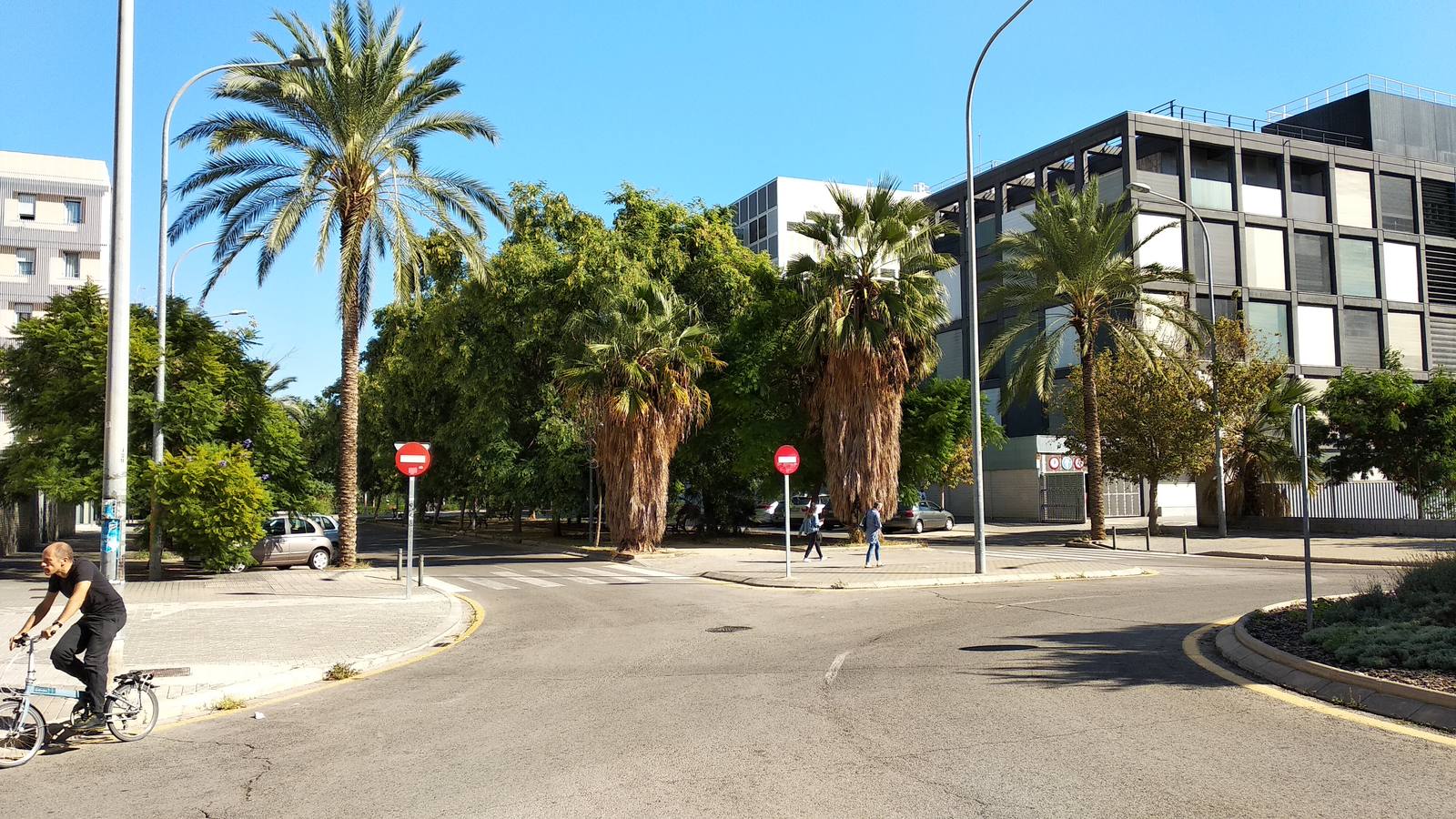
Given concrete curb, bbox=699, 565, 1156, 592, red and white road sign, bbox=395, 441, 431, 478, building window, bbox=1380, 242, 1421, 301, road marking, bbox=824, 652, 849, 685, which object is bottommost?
concrete curb, bbox=699, 565, 1156, 592

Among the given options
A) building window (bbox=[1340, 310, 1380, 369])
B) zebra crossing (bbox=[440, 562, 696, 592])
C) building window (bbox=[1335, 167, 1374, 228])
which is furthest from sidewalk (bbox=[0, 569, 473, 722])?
building window (bbox=[1335, 167, 1374, 228])

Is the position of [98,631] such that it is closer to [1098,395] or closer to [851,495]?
[851,495]

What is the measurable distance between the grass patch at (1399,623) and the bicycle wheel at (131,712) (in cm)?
1011

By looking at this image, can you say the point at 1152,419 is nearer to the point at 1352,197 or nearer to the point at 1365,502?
the point at 1365,502

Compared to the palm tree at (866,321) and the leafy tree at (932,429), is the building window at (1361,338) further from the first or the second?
the palm tree at (866,321)

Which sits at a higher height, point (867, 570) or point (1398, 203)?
point (1398, 203)

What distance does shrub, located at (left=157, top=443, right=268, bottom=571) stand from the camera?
2192 cm

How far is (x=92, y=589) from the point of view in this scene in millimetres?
7461

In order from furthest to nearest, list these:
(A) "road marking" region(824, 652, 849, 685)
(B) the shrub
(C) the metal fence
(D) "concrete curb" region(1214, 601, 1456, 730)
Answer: (C) the metal fence → (B) the shrub → (A) "road marking" region(824, 652, 849, 685) → (D) "concrete curb" region(1214, 601, 1456, 730)

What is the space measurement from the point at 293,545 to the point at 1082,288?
2490 centimetres

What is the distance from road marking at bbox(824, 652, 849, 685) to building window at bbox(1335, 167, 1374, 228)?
2054 inches

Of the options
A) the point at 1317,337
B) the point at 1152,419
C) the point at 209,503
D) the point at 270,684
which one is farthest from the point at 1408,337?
the point at 270,684

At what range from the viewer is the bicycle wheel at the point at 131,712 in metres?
7.50

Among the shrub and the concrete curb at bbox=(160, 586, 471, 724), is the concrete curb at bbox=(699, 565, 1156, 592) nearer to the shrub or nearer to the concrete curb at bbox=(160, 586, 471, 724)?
the concrete curb at bbox=(160, 586, 471, 724)
